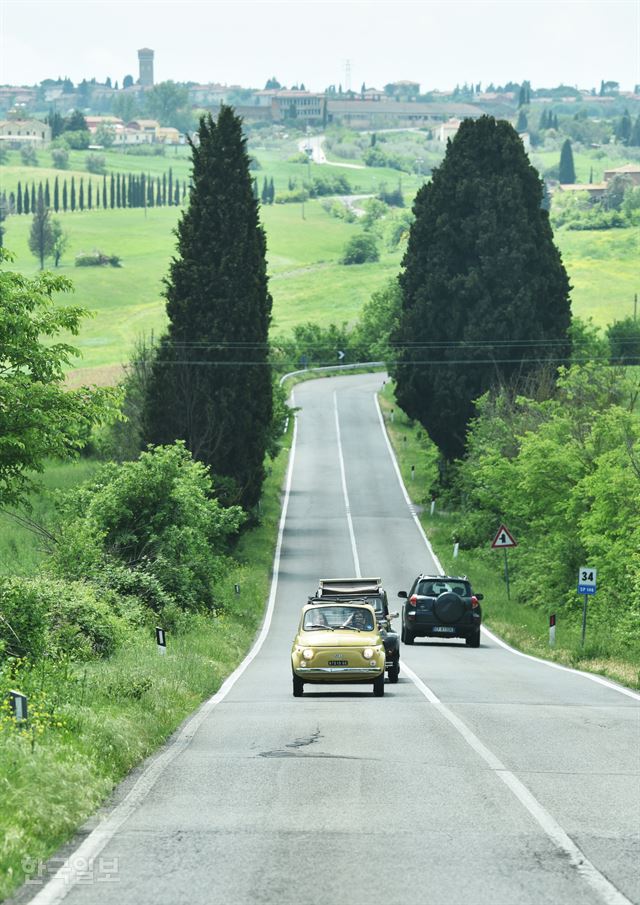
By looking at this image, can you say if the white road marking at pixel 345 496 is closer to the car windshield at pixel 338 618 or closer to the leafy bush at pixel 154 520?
the leafy bush at pixel 154 520

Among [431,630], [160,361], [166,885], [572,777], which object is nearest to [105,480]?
[431,630]

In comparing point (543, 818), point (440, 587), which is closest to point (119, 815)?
point (543, 818)

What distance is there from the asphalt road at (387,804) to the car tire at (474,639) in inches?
468

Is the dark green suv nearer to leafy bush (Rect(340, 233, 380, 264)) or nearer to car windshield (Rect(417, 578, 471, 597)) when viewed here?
car windshield (Rect(417, 578, 471, 597))

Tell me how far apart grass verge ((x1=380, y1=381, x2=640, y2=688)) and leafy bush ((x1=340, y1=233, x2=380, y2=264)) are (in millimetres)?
112046

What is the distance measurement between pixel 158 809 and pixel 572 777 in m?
3.98

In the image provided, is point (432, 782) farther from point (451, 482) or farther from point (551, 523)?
point (451, 482)

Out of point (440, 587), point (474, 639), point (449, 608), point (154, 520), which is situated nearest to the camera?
point (449, 608)

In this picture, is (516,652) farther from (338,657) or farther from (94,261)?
(94,261)

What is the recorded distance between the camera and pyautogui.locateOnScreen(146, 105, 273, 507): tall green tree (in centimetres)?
5438

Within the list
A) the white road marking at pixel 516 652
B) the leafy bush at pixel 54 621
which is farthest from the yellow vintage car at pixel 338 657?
the white road marking at pixel 516 652

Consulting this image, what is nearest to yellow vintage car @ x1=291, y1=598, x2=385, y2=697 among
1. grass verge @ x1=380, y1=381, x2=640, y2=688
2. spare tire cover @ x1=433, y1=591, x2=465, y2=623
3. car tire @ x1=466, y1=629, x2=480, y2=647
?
grass verge @ x1=380, y1=381, x2=640, y2=688

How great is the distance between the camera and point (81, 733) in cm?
1365

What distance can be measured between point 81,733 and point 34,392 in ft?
30.0
